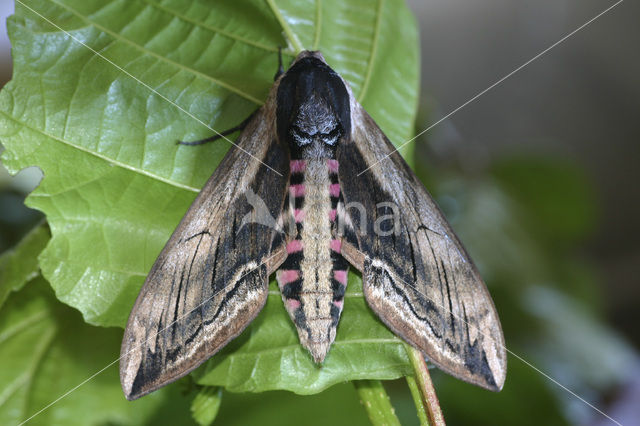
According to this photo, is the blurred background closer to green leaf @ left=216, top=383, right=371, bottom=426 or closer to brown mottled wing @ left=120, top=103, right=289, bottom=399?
green leaf @ left=216, top=383, right=371, bottom=426

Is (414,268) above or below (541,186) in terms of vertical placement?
below

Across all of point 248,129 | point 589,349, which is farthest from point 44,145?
point 589,349

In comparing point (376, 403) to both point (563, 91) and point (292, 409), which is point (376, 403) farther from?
point (563, 91)

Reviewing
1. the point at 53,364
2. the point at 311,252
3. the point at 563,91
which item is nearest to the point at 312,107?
the point at 311,252

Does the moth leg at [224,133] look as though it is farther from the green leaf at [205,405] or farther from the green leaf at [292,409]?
the green leaf at [292,409]

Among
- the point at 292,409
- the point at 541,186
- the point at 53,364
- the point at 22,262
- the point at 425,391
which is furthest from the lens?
the point at 541,186
